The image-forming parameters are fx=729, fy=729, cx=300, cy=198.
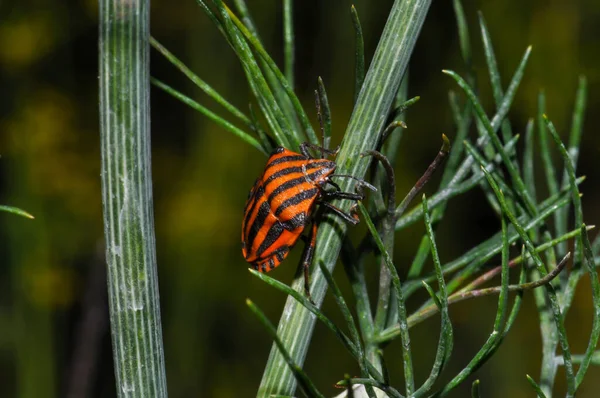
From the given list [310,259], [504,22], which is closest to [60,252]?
[504,22]

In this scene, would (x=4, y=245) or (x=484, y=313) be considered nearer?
(x=4, y=245)

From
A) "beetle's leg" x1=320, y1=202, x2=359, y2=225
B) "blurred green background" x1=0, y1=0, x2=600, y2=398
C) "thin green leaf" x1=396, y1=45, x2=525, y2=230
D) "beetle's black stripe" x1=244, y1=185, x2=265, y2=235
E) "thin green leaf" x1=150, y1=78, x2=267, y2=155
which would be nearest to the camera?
"beetle's leg" x1=320, y1=202, x2=359, y2=225

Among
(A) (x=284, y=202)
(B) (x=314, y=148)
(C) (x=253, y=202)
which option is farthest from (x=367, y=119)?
(C) (x=253, y=202)

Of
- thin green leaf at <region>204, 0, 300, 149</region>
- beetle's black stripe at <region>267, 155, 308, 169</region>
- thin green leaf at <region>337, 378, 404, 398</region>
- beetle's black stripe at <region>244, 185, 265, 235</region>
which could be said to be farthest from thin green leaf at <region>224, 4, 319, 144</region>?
thin green leaf at <region>337, 378, 404, 398</region>

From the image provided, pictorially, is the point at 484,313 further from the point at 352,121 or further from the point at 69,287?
the point at 352,121

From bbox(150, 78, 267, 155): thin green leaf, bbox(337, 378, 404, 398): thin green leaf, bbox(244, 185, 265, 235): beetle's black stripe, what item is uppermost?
bbox(150, 78, 267, 155): thin green leaf

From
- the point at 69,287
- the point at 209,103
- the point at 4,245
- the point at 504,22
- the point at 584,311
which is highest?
the point at 504,22

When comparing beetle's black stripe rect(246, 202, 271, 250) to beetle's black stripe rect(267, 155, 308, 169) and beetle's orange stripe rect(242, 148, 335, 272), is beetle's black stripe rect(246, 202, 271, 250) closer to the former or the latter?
beetle's orange stripe rect(242, 148, 335, 272)

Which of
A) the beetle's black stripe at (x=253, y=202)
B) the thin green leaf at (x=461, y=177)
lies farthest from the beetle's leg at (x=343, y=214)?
the beetle's black stripe at (x=253, y=202)

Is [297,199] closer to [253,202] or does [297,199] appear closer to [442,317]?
[253,202]
